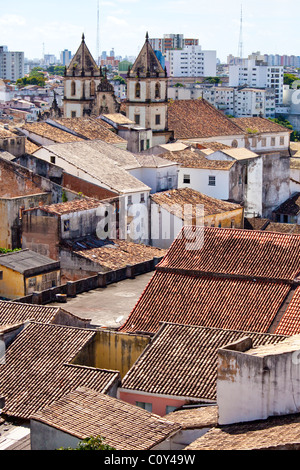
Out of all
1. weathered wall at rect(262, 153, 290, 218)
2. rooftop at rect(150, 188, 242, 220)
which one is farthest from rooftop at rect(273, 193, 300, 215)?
rooftop at rect(150, 188, 242, 220)

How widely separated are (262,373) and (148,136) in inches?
1571

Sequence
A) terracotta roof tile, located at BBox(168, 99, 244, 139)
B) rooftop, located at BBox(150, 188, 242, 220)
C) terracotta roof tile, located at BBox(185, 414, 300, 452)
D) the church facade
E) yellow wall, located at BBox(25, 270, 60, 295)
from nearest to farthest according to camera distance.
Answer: terracotta roof tile, located at BBox(185, 414, 300, 452)
yellow wall, located at BBox(25, 270, 60, 295)
rooftop, located at BBox(150, 188, 242, 220)
the church facade
terracotta roof tile, located at BBox(168, 99, 244, 139)

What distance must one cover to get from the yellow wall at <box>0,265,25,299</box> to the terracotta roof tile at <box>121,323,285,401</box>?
34.7ft

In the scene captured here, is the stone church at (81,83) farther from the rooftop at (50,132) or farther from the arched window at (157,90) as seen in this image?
the rooftop at (50,132)

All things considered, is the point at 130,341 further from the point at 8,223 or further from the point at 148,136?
the point at 148,136

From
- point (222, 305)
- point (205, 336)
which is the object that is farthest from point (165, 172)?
point (205, 336)

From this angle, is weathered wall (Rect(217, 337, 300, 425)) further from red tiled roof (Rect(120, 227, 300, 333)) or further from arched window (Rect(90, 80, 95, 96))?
arched window (Rect(90, 80, 95, 96))

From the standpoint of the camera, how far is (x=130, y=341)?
78.7ft

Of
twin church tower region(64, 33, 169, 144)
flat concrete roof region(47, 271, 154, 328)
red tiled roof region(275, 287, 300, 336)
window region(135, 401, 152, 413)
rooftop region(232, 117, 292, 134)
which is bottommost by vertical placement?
window region(135, 401, 152, 413)

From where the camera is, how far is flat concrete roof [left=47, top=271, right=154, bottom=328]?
2833cm

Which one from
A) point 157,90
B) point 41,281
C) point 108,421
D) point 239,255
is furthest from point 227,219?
point 108,421

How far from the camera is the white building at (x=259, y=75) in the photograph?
165125 mm

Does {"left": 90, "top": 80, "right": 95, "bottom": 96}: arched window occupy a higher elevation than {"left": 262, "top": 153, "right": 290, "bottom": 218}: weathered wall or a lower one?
higher

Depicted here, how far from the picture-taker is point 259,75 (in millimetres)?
166875
